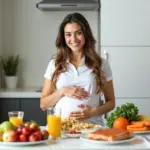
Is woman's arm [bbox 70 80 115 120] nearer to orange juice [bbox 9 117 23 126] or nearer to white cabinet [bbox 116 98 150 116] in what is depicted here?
orange juice [bbox 9 117 23 126]

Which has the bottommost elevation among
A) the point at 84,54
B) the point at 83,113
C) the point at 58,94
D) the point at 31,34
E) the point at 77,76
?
the point at 83,113

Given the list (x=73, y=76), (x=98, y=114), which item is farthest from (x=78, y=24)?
(x=98, y=114)

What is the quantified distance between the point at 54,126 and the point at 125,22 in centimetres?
195

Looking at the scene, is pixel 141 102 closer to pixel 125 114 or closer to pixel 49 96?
pixel 49 96

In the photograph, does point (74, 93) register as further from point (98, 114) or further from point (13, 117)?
point (13, 117)

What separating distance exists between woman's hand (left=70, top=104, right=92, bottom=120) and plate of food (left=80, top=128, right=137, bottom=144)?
1.43ft

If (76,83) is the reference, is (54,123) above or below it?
below

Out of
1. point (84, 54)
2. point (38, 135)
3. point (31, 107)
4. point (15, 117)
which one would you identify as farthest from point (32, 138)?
point (31, 107)

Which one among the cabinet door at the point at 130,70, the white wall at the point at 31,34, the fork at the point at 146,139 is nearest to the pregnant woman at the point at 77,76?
the fork at the point at 146,139

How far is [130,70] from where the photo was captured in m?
3.92

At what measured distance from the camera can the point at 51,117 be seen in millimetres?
2254

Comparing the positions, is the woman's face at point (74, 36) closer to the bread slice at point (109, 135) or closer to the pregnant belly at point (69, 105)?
the pregnant belly at point (69, 105)

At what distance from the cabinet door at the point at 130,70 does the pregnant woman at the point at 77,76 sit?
1014 millimetres

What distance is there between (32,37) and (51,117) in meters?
2.30
